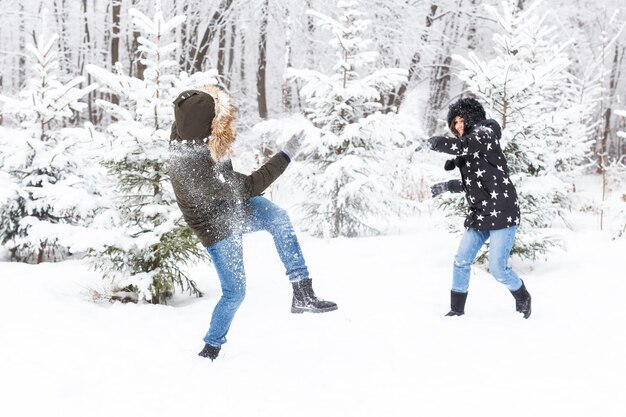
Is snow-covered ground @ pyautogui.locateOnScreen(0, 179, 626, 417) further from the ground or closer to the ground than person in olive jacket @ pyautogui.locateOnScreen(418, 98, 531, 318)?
closer to the ground

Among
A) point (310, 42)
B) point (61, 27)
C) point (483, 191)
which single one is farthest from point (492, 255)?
point (61, 27)

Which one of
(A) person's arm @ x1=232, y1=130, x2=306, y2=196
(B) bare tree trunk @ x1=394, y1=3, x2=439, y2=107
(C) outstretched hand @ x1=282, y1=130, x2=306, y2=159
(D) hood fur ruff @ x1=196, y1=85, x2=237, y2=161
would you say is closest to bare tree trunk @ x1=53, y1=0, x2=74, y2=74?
(B) bare tree trunk @ x1=394, y1=3, x2=439, y2=107

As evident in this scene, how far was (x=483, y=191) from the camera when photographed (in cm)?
423

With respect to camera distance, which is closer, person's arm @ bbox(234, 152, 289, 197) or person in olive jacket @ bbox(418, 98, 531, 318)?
person's arm @ bbox(234, 152, 289, 197)

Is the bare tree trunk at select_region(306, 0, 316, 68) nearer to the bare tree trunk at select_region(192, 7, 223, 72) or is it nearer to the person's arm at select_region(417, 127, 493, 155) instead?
the bare tree trunk at select_region(192, 7, 223, 72)

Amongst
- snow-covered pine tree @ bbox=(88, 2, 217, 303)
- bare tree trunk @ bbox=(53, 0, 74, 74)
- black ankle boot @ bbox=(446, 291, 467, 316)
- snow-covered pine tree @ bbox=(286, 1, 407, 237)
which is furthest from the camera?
bare tree trunk @ bbox=(53, 0, 74, 74)

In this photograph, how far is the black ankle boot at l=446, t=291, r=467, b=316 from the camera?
14.7ft

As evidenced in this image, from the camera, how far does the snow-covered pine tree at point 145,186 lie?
4.71 m

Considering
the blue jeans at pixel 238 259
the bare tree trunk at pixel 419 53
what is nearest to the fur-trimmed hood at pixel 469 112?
the blue jeans at pixel 238 259

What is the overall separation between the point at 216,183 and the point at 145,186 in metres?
1.99

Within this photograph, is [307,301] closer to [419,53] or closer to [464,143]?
[464,143]

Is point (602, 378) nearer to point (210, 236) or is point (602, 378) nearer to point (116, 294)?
point (210, 236)

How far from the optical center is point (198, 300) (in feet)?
17.3

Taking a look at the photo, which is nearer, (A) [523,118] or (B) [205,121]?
(B) [205,121]
